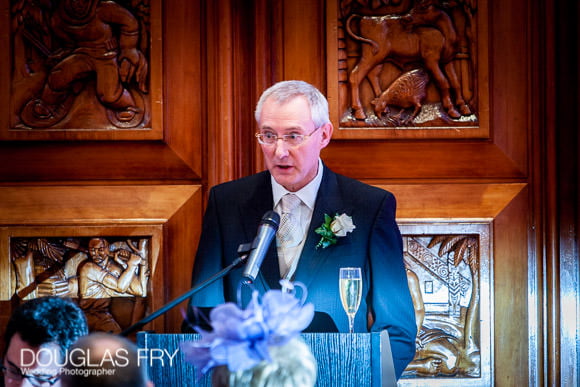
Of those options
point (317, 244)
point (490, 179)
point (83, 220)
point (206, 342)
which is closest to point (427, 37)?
point (490, 179)

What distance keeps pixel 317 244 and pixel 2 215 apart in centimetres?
143

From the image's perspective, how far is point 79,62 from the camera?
3102mm

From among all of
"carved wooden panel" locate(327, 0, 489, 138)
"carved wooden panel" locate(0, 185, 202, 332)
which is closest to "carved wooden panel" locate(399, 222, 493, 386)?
"carved wooden panel" locate(327, 0, 489, 138)

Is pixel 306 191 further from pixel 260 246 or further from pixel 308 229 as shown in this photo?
pixel 260 246

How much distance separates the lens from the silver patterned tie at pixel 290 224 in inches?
101

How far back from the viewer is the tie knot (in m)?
2.62

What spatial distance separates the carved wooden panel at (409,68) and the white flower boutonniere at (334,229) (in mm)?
696

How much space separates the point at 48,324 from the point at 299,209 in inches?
52.3

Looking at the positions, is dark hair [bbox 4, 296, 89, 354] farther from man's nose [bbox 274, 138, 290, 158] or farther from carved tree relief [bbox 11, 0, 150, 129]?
carved tree relief [bbox 11, 0, 150, 129]

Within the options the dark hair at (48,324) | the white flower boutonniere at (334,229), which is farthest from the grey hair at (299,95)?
the dark hair at (48,324)

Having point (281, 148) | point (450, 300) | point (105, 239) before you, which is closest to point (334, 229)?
point (281, 148)

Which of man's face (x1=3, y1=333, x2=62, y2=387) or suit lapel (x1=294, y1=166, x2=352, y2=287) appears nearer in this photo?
man's face (x1=3, y1=333, x2=62, y2=387)

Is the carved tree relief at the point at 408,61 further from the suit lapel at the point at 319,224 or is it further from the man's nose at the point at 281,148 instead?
the man's nose at the point at 281,148

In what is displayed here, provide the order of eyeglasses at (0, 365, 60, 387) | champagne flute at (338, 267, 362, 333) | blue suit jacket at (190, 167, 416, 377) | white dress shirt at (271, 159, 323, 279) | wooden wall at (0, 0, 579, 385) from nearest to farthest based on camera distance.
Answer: eyeglasses at (0, 365, 60, 387)
champagne flute at (338, 267, 362, 333)
blue suit jacket at (190, 167, 416, 377)
white dress shirt at (271, 159, 323, 279)
wooden wall at (0, 0, 579, 385)
